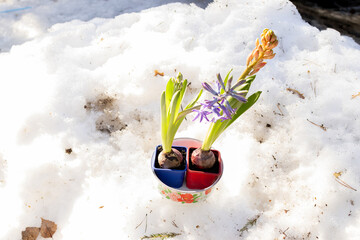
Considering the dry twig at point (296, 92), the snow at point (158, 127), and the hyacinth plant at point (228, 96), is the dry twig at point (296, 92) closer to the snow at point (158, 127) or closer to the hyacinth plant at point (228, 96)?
the snow at point (158, 127)

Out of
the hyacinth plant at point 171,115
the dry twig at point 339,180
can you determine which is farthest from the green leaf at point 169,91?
the dry twig at point 339,180

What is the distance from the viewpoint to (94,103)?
6.27 feet

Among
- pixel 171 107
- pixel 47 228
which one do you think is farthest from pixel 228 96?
pixel 47 228

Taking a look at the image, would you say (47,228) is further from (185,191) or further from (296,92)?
(296,92)

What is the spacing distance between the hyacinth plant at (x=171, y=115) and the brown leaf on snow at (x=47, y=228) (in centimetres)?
61

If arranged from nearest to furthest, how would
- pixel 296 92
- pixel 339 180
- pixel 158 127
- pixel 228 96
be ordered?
pixel 228 96, pixel 339 180, pixel 158 127, pixel 296 92

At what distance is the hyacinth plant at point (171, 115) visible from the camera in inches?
49.0

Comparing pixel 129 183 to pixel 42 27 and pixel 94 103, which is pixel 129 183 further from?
pixel 42 27

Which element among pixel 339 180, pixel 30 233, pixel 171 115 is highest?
pixel 171 115

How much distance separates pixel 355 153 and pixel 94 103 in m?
1.48

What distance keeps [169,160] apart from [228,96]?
0.40 meters

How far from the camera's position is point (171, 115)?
1.29 m

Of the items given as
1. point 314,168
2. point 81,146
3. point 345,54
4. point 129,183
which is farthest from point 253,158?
point 345,54

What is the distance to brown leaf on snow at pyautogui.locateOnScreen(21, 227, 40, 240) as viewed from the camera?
1.47m
